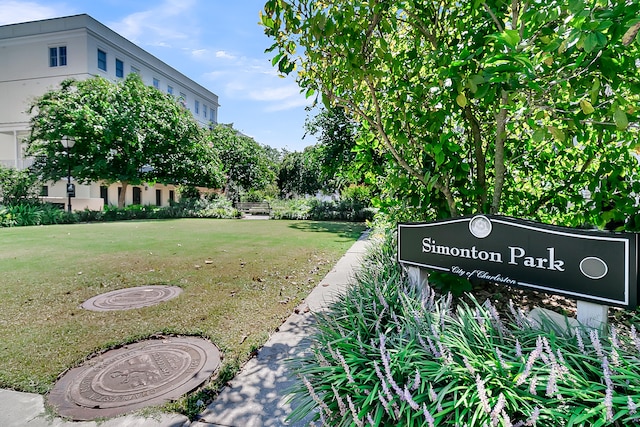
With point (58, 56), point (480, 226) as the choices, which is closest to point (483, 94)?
point (480, 226)

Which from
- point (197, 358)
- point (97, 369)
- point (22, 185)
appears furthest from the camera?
point (22, 185)

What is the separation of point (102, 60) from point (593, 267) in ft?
111

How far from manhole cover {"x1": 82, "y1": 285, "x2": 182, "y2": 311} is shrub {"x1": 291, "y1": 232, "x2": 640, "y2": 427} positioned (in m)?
3.17

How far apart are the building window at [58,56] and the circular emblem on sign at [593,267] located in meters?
33.8

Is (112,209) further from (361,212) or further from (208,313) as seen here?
(208,313)

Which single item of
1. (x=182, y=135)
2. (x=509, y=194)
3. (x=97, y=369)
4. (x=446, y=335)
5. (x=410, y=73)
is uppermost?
(x=182, y=135)

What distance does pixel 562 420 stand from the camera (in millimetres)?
1392

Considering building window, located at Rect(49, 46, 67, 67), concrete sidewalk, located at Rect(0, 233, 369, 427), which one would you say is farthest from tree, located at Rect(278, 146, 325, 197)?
concrete sidewalk, located at Rect(0, 233, 369, 427)

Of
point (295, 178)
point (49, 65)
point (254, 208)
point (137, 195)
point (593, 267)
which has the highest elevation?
point (49, 65)

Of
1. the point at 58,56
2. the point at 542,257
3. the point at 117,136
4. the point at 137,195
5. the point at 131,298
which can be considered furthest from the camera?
the point at 137,195

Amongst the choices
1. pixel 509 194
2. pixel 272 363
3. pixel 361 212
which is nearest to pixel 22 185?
pixel 361 212

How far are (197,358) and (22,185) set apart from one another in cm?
2052

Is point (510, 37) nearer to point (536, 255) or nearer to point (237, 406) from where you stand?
point (536, 255)

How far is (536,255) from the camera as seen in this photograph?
2.12 meters
